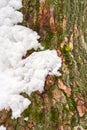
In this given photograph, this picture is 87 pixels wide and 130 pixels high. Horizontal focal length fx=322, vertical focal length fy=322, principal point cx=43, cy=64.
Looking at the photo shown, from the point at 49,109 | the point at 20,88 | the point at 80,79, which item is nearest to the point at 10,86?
the point at 20,88

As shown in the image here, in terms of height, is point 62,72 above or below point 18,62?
below

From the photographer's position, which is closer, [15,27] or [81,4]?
[15,27]

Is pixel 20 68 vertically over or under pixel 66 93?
over

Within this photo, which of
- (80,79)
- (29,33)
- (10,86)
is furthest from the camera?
(80,79)

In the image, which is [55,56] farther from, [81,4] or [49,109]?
[81,4]
